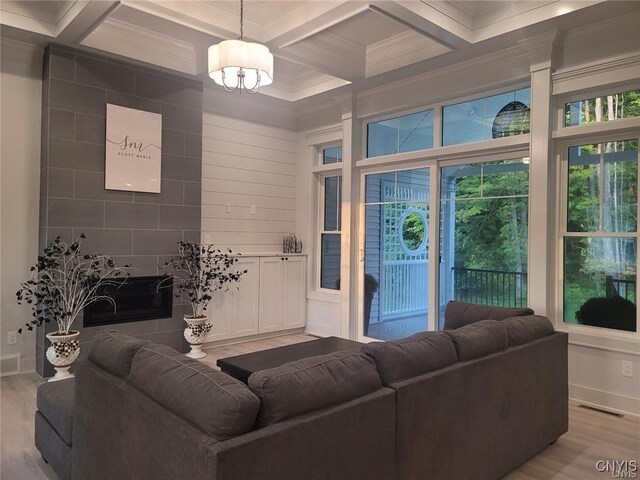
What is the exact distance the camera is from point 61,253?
394 cm

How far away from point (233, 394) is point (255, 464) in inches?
8.3

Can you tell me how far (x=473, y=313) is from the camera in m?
3.32

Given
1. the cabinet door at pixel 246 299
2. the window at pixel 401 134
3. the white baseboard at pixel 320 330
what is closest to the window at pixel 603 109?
the window at pixel 401 134

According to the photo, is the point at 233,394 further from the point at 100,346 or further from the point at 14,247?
the point at 14,247

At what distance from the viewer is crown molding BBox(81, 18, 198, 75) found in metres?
4.02

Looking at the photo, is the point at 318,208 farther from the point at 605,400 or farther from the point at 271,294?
the point at 605,400

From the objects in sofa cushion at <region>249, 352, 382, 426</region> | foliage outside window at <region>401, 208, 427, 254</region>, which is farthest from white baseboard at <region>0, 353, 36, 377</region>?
foliage outside window at <region>401, 208, 427, 254</region>

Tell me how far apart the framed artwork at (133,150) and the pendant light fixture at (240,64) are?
162 centimetres

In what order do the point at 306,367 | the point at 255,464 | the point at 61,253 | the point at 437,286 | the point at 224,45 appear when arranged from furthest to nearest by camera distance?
the point at 437,286 → the point at 61,253 → the point at 224,45 → the point at 306,367 → the point at 255,464

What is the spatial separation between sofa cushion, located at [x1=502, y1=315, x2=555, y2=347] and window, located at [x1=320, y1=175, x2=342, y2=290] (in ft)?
10.3

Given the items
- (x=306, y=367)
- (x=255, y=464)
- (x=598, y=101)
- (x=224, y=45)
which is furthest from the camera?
(x=598, y=101)

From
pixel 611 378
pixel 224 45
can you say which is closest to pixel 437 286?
pixel 611 378

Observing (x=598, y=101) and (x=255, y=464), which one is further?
(x=598, y=101)

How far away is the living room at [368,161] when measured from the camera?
11.4ft
